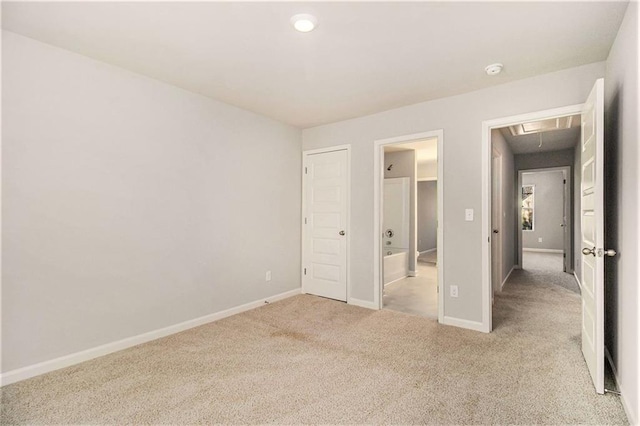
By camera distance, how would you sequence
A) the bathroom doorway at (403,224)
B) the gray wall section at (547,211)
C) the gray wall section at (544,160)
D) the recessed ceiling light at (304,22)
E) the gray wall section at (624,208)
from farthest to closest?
1. the gray wall section at (547,211)
2. the gray wall section at (544,160)
3. the bathroom doorway at (403,224)
4. the recessed ceiling light at (304,22)
5. the gray wall section at (624,208)

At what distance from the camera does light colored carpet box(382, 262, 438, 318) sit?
393cm

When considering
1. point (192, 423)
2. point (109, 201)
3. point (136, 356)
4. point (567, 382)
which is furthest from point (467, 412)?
point (109, 201)

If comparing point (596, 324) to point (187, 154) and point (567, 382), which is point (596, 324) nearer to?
point (567, 382)

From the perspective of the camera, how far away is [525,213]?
391 inches

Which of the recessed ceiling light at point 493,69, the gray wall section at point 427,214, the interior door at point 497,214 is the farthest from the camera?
the gray wall section at point 427,214

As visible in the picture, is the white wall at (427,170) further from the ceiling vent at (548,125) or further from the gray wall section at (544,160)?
the ceiling vent at (548,125)

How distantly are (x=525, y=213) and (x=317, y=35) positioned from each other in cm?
1003

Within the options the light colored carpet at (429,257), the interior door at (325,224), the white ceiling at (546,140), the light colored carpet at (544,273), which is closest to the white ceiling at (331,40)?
the interior door at (325,224)

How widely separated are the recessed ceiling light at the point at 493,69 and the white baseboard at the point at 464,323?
2.33 metres

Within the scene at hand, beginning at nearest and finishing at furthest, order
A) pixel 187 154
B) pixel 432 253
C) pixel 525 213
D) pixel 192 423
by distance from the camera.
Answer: pixel 192 423 < pixel 187 154 < pixel 432 253 < pixel 525 213

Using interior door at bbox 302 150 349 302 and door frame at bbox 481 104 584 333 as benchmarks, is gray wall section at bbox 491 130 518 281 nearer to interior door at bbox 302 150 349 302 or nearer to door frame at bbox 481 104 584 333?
door frame at bbox 481 104 584 333

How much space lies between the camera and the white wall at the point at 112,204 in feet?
7.39

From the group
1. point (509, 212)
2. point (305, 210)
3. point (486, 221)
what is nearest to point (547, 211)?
point (509, 212)

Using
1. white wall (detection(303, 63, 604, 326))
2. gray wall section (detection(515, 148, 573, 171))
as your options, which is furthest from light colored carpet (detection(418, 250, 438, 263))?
white wall (detection(303, 63, 604, 326))
